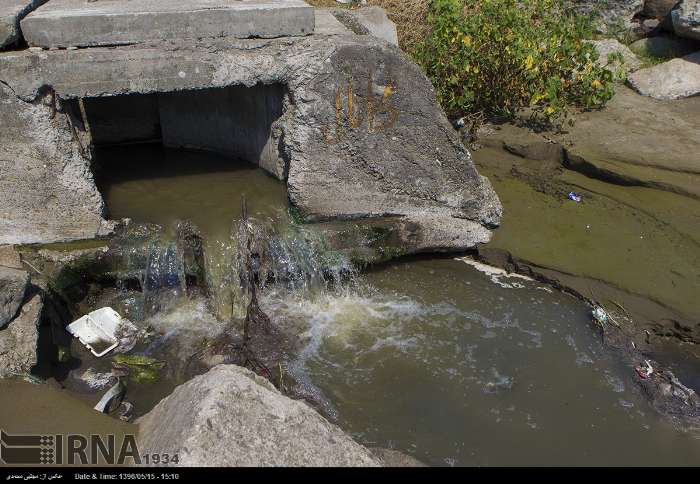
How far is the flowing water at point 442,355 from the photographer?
3359 mm

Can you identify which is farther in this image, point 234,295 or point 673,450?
point 234,295

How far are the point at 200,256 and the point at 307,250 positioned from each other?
747 millimetres

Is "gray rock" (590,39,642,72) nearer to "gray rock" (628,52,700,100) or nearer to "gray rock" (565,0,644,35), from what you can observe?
"gray rock" (628,52,700,100)

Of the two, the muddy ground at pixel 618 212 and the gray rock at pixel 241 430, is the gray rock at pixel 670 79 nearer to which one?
the muddy ground at pixel 618 212

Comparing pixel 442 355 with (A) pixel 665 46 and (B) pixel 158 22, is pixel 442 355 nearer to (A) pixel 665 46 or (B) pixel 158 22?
(B) pixel 158 22

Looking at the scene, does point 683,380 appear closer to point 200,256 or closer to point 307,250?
point 307,250

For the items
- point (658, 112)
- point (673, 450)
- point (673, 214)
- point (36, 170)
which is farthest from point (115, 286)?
point (658, 112)

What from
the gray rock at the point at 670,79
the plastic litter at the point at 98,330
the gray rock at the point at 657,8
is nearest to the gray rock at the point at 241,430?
the plastic litter at the point at 98,330

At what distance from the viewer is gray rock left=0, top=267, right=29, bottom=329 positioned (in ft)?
10.9

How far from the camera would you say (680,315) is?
4012 millimetres

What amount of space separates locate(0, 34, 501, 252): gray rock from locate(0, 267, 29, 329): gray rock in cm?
83

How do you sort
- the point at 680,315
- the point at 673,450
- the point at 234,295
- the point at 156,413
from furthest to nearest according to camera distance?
the point at 234,295, the point at 680,315, the point at 673,450, the point at 156,413

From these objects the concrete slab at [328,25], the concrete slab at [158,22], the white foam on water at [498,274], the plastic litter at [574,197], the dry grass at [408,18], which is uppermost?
the concrete slab at [158,22]

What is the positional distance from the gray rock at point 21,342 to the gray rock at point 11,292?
2.0 inches
